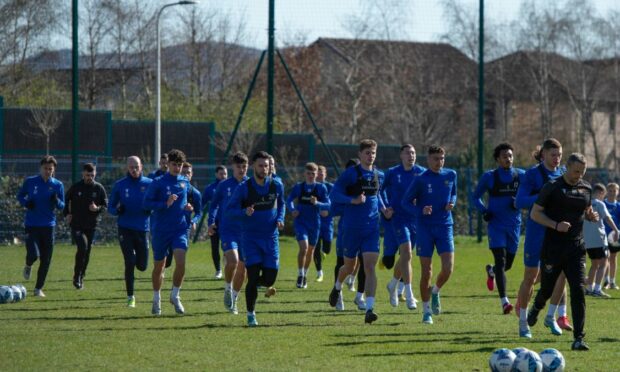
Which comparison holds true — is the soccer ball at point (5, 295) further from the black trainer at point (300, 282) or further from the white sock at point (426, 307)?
the white sock at point (426, 307)

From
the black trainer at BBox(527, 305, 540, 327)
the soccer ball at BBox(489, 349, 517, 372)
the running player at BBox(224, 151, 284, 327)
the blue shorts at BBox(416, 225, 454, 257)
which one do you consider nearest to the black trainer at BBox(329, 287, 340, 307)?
the blue shorts at BBox(416, 225, 454, 257)

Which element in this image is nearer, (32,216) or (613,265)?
(32,216)

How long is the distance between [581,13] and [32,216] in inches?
1705

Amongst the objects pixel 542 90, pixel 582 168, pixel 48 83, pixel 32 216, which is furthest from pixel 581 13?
pixel 582 168

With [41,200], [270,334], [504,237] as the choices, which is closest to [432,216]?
[504,237]

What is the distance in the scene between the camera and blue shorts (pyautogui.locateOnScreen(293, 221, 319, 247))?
19953 millimetres

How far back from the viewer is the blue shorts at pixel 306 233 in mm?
19953

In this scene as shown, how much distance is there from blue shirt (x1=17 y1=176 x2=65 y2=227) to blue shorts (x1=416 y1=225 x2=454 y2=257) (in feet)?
22.5

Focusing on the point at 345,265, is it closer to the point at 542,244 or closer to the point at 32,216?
the point at 542,244

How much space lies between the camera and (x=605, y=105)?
206 feet

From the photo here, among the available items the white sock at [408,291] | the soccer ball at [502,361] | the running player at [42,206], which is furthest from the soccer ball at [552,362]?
the running player at [42,206]

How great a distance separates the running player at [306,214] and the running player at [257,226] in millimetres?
5733

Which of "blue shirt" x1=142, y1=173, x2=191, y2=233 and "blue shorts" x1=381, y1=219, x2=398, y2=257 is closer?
"blue shirt" x1=142, y1=173, x2=191, y2=233

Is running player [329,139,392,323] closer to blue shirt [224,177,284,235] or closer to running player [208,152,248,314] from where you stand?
blue shirt [224,177,284,235]
